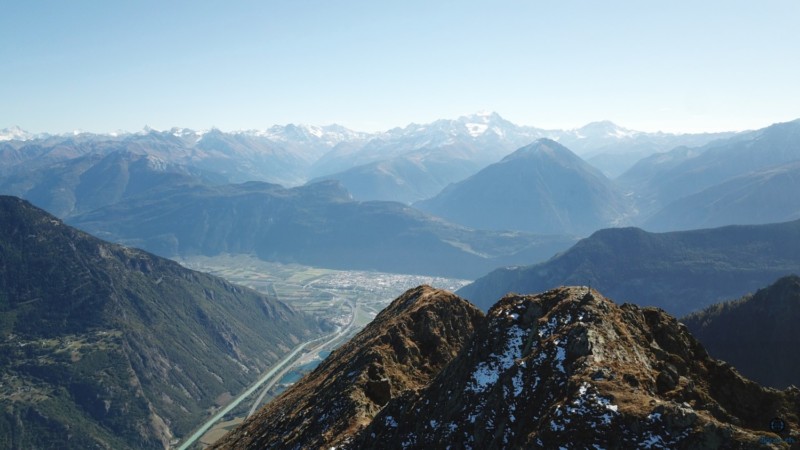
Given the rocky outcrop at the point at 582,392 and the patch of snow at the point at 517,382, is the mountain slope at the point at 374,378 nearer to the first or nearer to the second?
the rocky outcrop at the point at 582,392

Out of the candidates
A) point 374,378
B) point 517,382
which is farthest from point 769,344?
point 517,382

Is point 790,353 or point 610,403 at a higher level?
point 610,403

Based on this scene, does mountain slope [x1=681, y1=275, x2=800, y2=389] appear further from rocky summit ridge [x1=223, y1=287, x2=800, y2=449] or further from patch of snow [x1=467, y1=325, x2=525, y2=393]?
patch of snow [x1=467, y1=325, x2=525, y2=393]

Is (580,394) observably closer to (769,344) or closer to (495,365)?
(495,365)

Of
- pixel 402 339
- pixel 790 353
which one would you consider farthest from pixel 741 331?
pixel 402 339

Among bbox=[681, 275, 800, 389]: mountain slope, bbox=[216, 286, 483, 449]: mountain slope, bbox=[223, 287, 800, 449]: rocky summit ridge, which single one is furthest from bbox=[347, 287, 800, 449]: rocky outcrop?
bbox=[681, 275, 800, 389]: mountain slope

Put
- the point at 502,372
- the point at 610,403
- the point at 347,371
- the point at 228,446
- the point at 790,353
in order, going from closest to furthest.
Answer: the point at 610,403 → the point at 502,372 → the point at 347,371 → the point at 228,446 → the point at 790,353

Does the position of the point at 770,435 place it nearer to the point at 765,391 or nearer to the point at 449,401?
the point at 765,391
